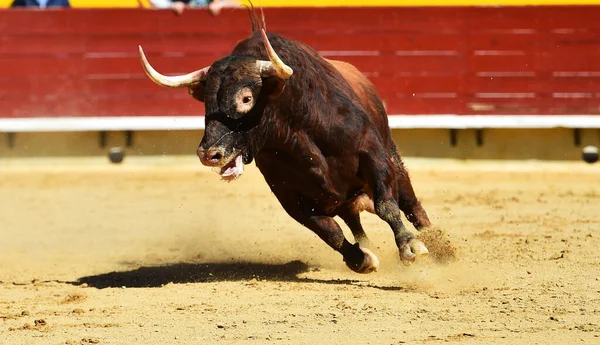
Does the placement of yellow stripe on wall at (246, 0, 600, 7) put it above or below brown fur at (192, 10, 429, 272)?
above

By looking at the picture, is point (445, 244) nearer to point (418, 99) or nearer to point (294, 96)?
point (294, 96)

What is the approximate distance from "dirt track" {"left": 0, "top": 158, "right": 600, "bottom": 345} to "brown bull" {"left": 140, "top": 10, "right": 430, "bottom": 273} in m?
0.30

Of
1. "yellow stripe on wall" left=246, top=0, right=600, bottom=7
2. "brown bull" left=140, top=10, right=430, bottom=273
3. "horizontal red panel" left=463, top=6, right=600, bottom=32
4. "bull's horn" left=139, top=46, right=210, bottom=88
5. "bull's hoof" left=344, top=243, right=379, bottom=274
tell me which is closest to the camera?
"brown bull" left=140, top=10, right=430, bottom=273

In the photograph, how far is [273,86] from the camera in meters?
4.28

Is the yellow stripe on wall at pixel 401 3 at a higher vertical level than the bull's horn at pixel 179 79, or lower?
higher

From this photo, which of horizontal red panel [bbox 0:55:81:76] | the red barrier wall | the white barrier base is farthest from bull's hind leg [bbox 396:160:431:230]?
horizontal red panel [bbox 0:55:81:76]

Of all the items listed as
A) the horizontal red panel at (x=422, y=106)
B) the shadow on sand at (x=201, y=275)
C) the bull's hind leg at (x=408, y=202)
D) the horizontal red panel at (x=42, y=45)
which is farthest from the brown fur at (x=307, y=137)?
the horizontal red panel at (x=42, y=45)

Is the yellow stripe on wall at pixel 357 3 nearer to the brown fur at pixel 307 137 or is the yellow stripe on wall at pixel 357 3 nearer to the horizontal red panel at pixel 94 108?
the horizontal red panel at pixel 94 108

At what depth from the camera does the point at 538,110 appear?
9.23 m

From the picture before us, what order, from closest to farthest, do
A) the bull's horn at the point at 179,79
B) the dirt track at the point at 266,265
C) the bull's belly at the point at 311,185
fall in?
the dirt track at the point at 266,265, the bull's horn at the point at 179,79, the bull's belly at the point at 311,185

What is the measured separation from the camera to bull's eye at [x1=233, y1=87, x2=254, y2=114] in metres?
4.19

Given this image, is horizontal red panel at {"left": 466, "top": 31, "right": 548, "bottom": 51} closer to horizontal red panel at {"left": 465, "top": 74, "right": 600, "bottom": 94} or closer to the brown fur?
horizontal red panel at {"left": 465, "top": 74, "right": 600, "bottom": 94}

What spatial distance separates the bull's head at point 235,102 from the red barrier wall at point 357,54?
4.96m

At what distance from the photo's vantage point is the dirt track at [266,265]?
3.55m
